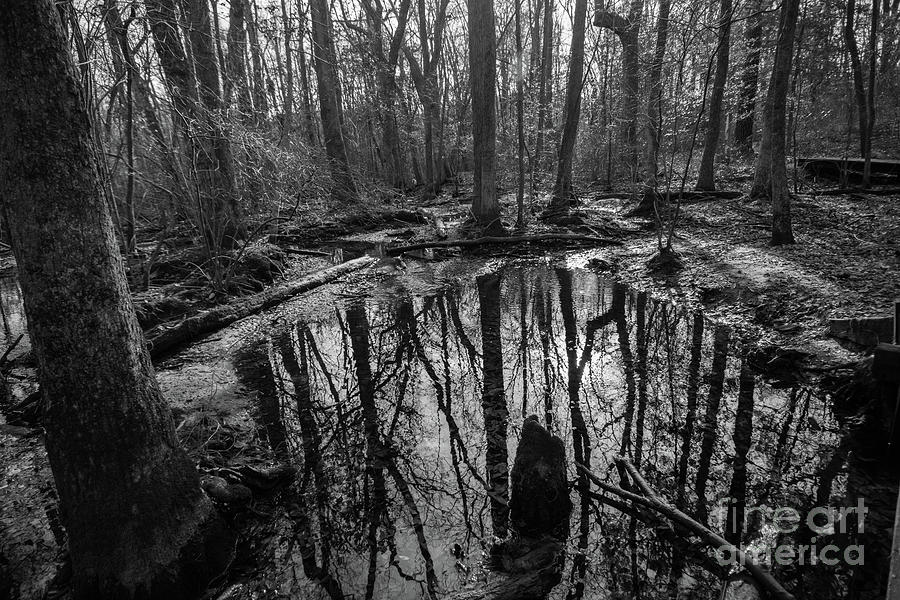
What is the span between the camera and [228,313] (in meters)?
7.12

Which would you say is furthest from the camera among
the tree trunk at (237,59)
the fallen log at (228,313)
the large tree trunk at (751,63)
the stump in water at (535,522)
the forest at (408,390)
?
the large tree trunk at (751,63)

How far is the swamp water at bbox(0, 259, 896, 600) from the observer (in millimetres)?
2668

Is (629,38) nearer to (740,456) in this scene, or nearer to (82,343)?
(740,456)

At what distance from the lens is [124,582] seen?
2.30 metres

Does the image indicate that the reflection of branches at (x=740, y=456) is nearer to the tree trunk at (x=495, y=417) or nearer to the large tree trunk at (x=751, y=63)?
the tree trunk at (x=495, y=417)

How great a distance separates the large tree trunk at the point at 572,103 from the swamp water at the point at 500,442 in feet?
24.0

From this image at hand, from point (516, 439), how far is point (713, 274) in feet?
17.5

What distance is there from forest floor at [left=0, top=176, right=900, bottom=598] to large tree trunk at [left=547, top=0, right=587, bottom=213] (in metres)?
1.09

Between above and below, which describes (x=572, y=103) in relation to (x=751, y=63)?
below

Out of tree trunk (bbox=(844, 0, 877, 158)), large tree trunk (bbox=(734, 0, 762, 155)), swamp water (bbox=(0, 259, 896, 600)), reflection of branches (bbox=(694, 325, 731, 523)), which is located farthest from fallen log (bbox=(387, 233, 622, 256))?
tree trunk (bbox=(844, 0, 877, 158))

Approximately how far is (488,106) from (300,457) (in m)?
10.2

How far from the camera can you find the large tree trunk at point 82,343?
6.72 ft

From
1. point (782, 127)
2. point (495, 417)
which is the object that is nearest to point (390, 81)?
point (782, 127)

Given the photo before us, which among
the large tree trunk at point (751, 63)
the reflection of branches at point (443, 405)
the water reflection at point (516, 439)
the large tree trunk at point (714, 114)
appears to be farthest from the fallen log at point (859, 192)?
the reflection of branches at point (443, 405)
